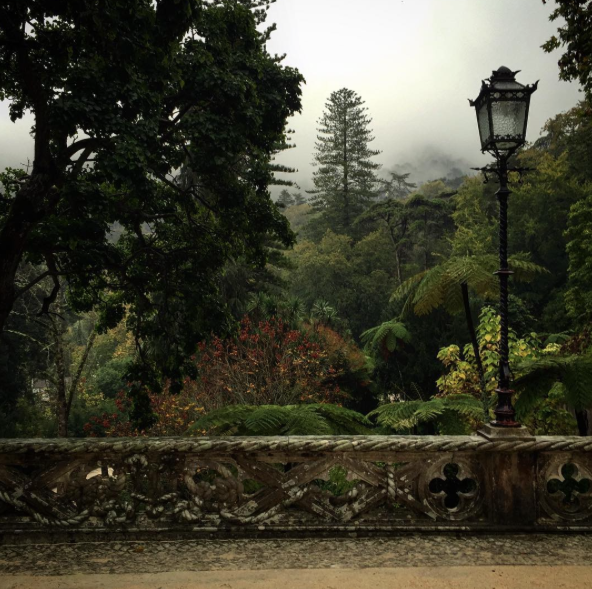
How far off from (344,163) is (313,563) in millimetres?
56178

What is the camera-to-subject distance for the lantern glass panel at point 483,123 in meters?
4.54

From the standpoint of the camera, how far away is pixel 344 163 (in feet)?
185

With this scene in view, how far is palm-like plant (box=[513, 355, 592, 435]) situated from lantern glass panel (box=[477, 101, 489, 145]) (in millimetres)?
2369

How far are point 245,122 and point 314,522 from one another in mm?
7214

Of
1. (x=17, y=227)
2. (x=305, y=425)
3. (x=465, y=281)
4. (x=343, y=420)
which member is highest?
(x=17, y=227)

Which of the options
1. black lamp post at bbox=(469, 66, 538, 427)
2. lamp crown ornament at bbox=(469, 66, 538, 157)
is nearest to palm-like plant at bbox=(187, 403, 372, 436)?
black lamp post at bbox=(469, 66, 538, 427)

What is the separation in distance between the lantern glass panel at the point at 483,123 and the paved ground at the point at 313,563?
11.9ft

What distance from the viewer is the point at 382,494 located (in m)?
3.79

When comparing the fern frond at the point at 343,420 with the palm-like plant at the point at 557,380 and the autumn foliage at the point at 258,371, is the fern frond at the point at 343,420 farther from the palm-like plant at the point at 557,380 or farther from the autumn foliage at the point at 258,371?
the autumn foliage at the point at 258,371

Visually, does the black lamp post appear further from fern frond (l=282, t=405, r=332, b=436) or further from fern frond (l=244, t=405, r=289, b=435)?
fern frond (l=244, t=405, r=289, b=435)

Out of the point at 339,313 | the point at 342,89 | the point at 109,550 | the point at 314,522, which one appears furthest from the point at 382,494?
the point at 342,89

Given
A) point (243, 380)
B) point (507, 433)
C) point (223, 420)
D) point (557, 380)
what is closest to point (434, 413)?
point (557, 380)

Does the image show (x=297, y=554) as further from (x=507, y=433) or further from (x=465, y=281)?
(x=465, y=281)

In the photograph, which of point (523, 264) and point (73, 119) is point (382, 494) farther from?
point (73, 119)
